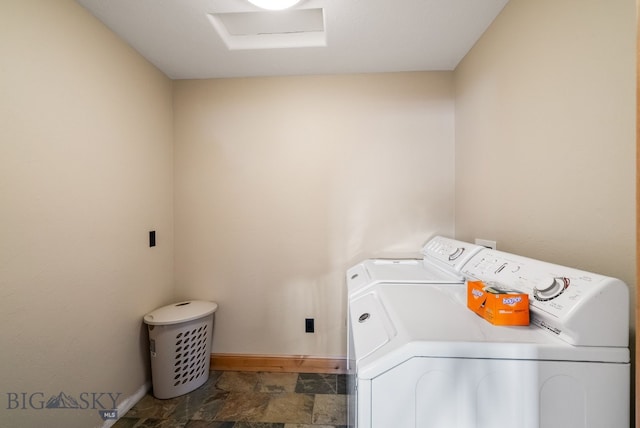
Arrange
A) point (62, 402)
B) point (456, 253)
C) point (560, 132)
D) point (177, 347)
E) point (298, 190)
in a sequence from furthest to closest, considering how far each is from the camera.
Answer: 1. point (298, 190)
2. point (177, 347)
3. point (456, 253)
4. point (62, 402)
5. point (560, 132)

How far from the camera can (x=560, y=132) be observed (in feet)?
3.23

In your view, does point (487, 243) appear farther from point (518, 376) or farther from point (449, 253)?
point (518, 376)

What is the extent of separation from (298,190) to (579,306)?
5.36 ft

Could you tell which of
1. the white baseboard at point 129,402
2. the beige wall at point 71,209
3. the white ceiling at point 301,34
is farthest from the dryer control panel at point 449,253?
the white baseboard at point 129,402

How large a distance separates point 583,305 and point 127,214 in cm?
210

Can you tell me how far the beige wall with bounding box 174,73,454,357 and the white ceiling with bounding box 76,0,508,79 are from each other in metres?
0.15

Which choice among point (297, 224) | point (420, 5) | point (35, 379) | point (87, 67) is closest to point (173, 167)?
point (87, 67)

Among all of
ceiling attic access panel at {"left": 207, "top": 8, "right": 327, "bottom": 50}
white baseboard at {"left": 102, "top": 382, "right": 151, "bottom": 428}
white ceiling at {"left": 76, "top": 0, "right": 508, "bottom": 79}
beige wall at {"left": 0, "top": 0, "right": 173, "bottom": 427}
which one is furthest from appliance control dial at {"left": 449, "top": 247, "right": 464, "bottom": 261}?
white baseboard at {"left": 102, "top": 382, "right": 151, "bottom": 428}

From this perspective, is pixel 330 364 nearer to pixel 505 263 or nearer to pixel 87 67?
pixel 505 263

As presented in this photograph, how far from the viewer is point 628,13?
744 mm

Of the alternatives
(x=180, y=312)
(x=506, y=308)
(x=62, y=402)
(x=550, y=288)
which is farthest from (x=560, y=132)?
(x=62, y=402)

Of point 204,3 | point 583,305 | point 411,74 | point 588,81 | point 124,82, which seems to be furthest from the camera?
point 411,74

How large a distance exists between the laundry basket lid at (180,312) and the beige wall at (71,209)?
10 centimetres

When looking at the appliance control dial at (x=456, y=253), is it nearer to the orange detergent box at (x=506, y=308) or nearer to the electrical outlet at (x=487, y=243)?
the electrical outlet at (x=487, y=243)
